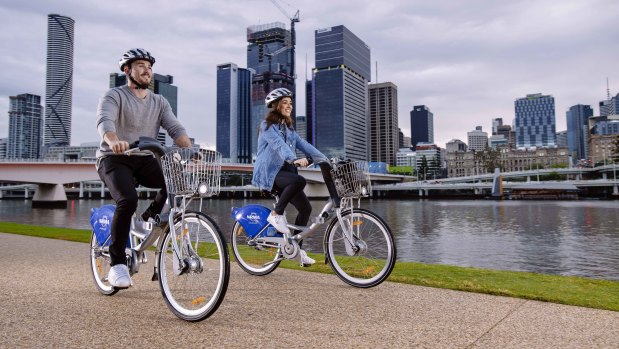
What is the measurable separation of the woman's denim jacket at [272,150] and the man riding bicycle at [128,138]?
46.6 inches

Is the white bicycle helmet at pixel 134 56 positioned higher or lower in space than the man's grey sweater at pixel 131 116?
higher

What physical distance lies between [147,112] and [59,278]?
7.89 feet

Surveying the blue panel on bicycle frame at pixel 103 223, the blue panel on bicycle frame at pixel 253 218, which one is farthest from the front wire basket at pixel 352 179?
the blue panel on bicycle frame at pixel 103 223

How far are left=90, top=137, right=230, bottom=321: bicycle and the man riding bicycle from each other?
0.33 m

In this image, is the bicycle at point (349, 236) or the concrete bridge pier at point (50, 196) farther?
the concrete bridge pier at point (50, 196)

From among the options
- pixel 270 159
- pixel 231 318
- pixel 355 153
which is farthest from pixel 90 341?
pixel 355 153

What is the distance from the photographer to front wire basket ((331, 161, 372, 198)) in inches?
184

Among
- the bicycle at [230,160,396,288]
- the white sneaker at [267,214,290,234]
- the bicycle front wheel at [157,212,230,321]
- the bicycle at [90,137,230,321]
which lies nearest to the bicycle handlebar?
the bicycle at [90,137,230,321]

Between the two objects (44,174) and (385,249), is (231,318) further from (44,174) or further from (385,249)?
(44,174)

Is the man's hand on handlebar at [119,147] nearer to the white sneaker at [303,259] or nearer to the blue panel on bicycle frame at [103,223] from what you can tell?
the blue panel on bicycle frame at [103,223]

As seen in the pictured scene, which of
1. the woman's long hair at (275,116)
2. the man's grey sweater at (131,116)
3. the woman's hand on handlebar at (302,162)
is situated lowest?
the woman's hand on handlebar at (302,162)

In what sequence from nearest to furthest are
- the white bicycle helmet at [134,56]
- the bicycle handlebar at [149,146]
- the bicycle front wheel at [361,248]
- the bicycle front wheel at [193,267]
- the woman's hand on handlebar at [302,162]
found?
1. the bicycle front wheel at [193,267]
2. the bicycle handlebar at [149,146]
3. the white bicycle helmet at [134,56]
4. the bicycle front wheel at [361,248]
5. the woman's hand on handlebar at [302,162]

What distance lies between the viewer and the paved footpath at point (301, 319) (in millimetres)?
2828

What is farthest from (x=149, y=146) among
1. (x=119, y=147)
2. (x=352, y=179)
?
(x=352, y=179)
